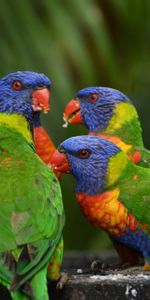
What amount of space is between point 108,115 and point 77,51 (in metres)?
1.02

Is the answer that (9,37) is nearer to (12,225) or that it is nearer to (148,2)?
(148,2)

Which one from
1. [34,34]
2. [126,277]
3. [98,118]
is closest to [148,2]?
[34,34]

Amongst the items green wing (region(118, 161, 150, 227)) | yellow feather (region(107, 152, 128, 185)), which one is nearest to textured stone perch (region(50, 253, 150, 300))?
green wing (region(118, 161, 150, 227))

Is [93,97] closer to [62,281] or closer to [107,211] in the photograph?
[107,211]

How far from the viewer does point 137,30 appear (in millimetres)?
6207

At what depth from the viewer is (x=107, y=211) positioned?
12.9 ft

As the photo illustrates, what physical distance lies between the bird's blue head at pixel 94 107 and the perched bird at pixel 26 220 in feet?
2.91

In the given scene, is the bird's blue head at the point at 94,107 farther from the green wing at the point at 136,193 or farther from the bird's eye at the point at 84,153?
the green wing at the point at 136,193

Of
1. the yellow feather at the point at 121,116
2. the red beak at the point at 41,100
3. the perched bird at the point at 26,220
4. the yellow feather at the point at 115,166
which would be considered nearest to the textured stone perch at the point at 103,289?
the perched bird at the point at 26,220

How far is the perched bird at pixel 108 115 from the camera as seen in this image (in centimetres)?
458

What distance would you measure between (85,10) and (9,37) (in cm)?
65

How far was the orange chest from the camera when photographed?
3.90m

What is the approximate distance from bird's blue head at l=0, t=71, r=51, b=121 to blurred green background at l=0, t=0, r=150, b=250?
3.04ft

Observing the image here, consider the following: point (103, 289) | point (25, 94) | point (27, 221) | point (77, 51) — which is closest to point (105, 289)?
point (103, 289)
